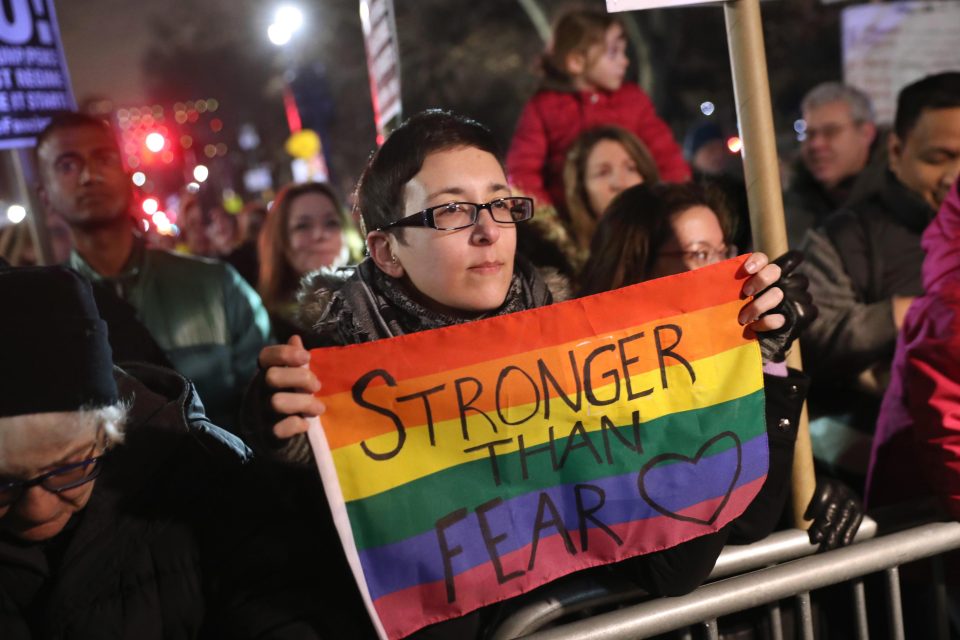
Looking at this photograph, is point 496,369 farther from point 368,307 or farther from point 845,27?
point 845,27

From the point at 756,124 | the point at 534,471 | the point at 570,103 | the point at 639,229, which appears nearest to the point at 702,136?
the point at 570,103

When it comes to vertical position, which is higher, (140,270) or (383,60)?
(383,60)

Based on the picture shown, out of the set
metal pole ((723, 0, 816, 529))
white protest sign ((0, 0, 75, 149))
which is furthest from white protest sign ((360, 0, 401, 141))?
metal pole ((723, 0, 816, 529))

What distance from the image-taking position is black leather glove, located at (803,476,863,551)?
2379 mm

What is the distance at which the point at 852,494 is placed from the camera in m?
2.47

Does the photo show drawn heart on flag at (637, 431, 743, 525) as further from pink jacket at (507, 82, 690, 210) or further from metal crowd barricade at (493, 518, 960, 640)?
pink jacket at (507, 82, 690, 210)

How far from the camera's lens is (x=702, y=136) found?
723cm

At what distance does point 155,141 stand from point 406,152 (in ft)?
77.5

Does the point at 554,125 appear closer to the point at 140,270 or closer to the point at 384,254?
the point at 140,270

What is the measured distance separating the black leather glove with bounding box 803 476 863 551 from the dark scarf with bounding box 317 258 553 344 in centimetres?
94

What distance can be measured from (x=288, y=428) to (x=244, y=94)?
119 feet

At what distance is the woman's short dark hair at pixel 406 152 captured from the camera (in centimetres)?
227

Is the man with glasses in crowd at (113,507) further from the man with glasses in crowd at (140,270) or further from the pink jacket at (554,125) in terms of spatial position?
the pink jacket at (554,125)

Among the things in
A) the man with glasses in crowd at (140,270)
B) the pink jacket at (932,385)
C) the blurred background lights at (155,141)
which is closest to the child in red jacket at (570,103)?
the man with glasses in crowd at (140,270)
